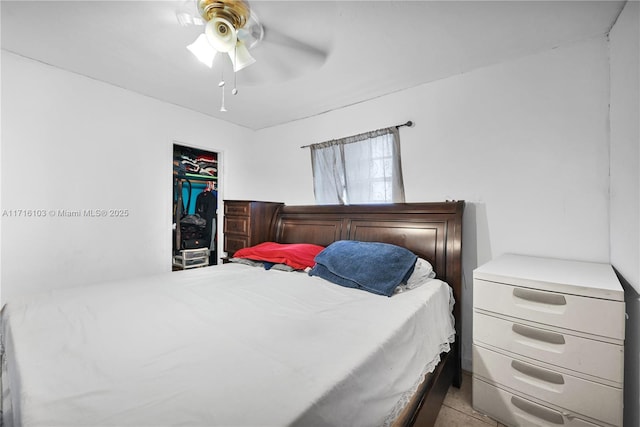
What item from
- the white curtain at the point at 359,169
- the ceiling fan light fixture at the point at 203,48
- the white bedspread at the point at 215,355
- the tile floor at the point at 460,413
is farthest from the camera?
the white curtain at the point at 359,169

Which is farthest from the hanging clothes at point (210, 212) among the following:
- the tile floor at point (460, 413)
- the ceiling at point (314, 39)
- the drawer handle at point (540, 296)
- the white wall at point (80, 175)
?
the drawer handle at point (540, 296)

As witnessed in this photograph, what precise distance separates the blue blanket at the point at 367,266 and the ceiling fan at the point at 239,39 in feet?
4.67

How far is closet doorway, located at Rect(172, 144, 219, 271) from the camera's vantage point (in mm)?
3152

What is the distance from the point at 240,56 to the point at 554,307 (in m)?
2.43

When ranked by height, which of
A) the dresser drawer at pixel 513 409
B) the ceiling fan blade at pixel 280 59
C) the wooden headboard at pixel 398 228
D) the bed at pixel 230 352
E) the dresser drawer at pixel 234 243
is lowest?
the dresser drawer at pixel 513 409

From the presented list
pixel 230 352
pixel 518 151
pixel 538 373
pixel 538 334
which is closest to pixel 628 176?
pixel 518 151

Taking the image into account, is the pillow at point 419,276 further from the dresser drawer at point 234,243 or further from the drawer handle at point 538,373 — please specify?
the dresser drawer at point 234,243

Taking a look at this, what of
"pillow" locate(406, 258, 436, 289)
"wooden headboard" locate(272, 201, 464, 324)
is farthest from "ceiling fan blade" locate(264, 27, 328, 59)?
"pillow" locate(406, 258, 436, 289)

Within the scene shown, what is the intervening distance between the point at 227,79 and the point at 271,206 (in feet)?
4.65

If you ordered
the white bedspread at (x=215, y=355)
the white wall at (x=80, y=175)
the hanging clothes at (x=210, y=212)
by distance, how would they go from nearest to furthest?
the white bedspread at (x=215, y=355), the white wall at (x=80, y=175), the hanging clothes at (x=210, y=212)

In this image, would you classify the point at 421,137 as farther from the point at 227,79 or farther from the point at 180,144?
the point at 180,144

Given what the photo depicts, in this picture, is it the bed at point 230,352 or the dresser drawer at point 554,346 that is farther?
the dresser drawer at point 554,346

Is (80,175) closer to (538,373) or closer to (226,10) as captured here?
(226,10)

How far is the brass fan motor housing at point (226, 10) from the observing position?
143cm
